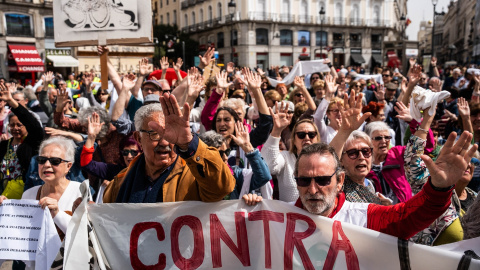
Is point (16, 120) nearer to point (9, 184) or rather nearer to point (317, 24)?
point (9, 184)

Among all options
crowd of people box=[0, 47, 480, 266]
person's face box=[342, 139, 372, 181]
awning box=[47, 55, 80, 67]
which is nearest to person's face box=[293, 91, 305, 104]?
crowd of people box=[0, 47, 480, 266]

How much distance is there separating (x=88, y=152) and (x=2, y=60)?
1350 inches

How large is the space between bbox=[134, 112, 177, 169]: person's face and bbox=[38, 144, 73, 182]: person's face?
3.23ft

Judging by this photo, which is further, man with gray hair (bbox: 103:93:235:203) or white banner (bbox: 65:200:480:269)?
white banner (bbox: 65:200:480:269)

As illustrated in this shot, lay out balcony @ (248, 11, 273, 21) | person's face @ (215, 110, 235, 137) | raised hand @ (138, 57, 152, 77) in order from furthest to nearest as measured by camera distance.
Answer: balcony @ (248, 11, 273, 21) < raised hand @ (138, 57, 152, 77) < person's face @ (215, 110, 235, 137)

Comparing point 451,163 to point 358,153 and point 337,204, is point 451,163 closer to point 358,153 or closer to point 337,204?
point 337,204

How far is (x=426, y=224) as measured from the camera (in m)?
2.25

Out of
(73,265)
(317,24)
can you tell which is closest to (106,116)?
(73,265)

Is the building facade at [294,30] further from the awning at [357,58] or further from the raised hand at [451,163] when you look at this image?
the raised hand at [451,163]

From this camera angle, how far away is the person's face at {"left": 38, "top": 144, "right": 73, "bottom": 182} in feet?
10.9

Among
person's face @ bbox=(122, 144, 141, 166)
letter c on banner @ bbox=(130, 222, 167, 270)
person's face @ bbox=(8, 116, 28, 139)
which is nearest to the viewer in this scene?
letter c on banner @ bbox=(130, 222, 167, 270)

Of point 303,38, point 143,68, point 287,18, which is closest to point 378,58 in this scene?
point 303,38

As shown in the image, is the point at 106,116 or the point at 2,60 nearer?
the point at 106,116

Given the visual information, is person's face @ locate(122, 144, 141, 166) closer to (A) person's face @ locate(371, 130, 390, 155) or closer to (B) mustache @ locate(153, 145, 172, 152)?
(B) mustache @ locate(153, 145, 172, 152)
